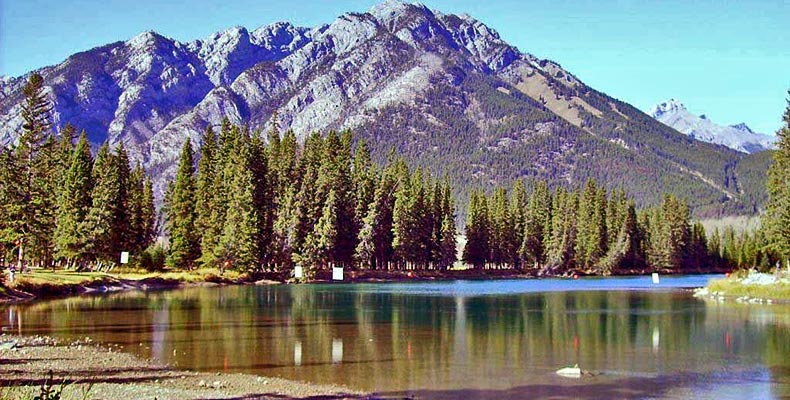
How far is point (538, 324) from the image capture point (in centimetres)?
4697

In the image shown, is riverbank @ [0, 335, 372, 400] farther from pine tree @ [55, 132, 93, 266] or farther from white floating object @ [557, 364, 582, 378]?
pine tree @ [55, 132, 93, 266]

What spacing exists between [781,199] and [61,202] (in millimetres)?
77041

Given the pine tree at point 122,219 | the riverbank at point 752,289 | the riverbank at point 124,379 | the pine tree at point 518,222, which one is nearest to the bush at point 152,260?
the pine tree at point 122,219

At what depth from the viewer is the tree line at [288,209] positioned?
102 m

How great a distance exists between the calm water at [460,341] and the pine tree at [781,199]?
23.1m

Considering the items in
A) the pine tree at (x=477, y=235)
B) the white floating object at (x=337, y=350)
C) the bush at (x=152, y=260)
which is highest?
the pine tree at (x=477, y=235)

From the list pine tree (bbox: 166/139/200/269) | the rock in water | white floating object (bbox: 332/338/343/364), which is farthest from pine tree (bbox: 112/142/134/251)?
white floating object (bbox: 332/338/343/364)

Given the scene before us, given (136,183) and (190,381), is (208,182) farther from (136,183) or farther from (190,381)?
(190,381)

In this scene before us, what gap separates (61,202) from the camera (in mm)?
89312

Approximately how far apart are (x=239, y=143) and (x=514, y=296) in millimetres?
49566

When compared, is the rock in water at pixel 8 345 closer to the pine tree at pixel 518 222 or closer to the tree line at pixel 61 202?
the tree line at pixel 61 202

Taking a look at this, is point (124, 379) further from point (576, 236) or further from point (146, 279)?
point (576, 236)

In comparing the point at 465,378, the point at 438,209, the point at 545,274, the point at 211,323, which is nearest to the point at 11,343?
the point at 211,323

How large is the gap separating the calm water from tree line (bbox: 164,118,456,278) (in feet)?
120
